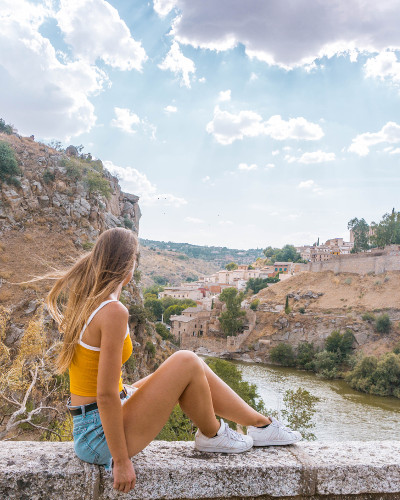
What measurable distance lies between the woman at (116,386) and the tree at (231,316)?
47530mm

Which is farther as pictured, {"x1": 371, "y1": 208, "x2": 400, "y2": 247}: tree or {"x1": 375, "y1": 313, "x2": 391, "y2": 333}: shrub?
{"x1": 371, "y1": 208, "x2": 400, "y2": 247}: tree

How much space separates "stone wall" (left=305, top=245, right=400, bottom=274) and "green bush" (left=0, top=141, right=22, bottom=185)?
46.5 metres

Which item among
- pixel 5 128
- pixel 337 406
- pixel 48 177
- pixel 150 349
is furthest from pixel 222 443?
pixel 5 128

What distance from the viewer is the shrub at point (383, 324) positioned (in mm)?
41906

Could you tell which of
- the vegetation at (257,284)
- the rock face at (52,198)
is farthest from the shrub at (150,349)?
the vegetation at (257,284)

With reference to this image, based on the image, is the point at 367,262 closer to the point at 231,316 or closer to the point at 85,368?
the point at 231,316

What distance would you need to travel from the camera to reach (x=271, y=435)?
96.0 inches

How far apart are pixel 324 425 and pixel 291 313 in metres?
25.5

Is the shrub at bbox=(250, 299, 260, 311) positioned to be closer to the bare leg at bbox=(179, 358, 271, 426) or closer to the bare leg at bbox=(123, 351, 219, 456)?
the bare leg at bbox=(179, 358, 271, 426)

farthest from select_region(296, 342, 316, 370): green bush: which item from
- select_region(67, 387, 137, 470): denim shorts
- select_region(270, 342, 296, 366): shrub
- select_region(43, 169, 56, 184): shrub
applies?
select_region(67, 387, 137, 470): denim shorts

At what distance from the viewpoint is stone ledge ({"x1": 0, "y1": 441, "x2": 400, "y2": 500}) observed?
1920 mm

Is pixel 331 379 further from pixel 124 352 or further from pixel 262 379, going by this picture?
pixel 124 352

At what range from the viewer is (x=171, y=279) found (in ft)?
382

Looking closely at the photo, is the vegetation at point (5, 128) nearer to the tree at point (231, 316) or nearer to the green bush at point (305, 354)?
the tree at point (231, 316)
